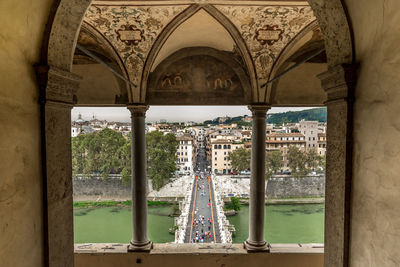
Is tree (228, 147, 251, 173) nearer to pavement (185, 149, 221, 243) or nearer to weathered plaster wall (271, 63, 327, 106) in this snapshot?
pavement (185, 149, 221, 243)

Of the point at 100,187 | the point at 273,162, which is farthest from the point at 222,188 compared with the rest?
the point at 100,187

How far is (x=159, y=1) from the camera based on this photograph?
205 inches

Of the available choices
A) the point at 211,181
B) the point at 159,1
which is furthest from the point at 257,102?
the point at 211,181

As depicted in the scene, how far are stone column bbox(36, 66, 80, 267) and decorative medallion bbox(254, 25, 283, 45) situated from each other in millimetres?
5025

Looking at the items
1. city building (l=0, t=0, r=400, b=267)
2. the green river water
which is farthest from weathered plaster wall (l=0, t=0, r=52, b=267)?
the green river water

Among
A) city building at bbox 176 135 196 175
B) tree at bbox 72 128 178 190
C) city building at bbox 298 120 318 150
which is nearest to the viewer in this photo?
tree at bbox 72 128 178 190

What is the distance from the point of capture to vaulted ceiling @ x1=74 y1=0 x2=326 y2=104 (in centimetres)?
543

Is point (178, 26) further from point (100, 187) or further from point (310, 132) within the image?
point (310, 132)

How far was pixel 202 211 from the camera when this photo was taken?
23.6m

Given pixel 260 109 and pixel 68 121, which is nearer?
pixel 68 121

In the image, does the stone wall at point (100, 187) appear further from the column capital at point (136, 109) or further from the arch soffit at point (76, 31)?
the arch soffit at point (76, 31)

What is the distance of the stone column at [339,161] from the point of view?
7.23 feet

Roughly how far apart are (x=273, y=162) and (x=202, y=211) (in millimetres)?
9999

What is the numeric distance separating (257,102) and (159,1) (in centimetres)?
361
